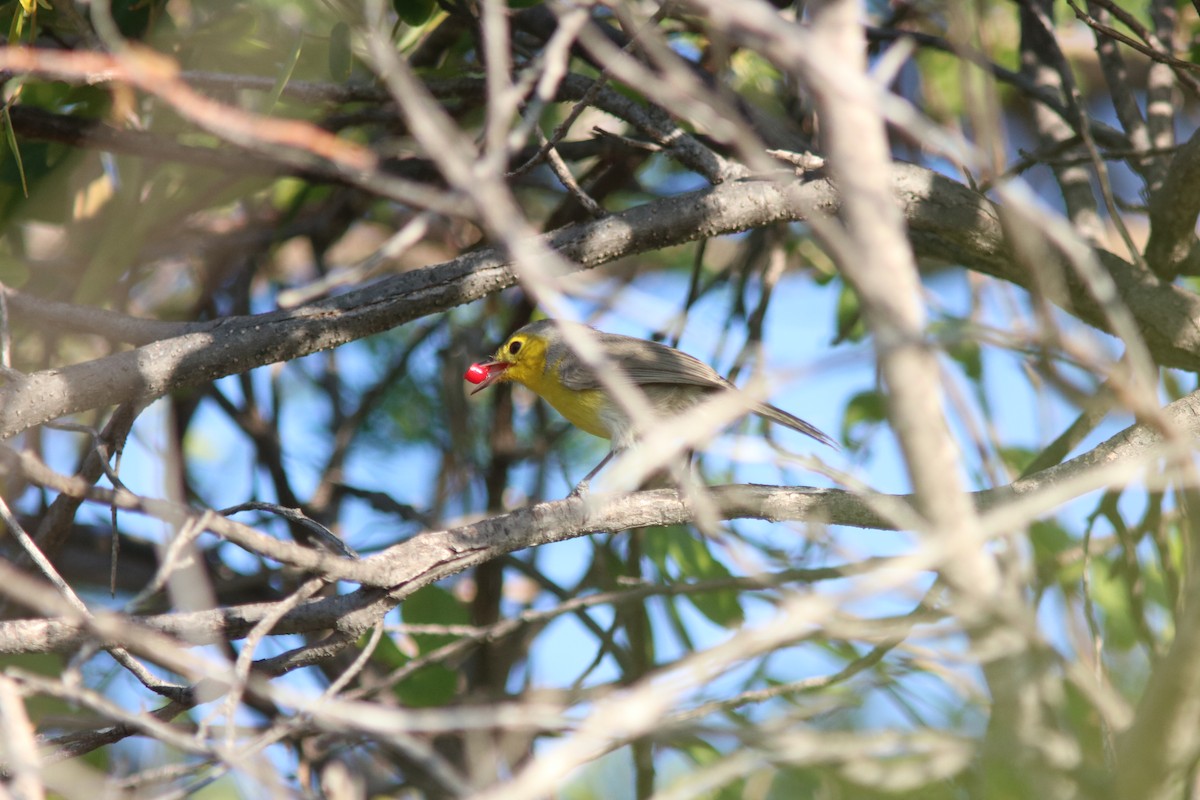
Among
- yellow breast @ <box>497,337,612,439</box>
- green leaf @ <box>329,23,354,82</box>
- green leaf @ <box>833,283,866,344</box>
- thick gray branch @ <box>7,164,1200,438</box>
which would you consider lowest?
thick gray branch @ <box>7,164,1200,438</box>

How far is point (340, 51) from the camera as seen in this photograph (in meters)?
3.78

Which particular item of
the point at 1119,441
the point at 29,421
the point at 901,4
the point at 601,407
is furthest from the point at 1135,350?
the point at 901,4

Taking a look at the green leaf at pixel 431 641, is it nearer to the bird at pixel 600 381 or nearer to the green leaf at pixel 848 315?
the bird at pixel 600 381

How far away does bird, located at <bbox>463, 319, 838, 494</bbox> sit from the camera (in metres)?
5.14

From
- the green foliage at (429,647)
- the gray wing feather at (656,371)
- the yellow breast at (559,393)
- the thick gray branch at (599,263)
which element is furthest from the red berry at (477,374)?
the thick gray branch at (599,263)

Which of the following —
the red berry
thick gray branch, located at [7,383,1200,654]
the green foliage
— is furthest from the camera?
the red berry

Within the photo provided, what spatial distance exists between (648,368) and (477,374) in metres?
0.83

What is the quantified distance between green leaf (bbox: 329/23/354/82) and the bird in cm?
168

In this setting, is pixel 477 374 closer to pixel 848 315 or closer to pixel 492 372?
pixel 492 372

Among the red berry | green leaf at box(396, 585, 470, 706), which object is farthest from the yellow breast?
green leaf at box(396, 585, 470, 706)

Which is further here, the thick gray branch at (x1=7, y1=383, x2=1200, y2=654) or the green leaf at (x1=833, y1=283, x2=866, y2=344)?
the green leaf at (x1=833, y1=283, x2=866, y2=344)

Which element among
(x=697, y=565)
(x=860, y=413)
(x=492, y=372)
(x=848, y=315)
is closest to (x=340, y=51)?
(x=492, y=372)

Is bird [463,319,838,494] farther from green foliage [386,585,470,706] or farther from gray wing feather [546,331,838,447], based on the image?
green foliage [386,585,470,706]

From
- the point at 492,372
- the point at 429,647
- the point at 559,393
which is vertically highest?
the point at 492,372
